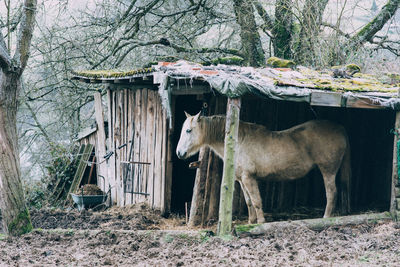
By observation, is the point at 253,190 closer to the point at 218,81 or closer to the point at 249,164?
the point at 249,164

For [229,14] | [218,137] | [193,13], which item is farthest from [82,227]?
[229,14]

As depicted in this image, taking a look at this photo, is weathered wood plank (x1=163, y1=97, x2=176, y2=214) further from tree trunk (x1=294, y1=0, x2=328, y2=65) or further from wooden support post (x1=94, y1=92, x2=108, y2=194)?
tree trunk (x1=294, y1=0, x2=328, y2=65)

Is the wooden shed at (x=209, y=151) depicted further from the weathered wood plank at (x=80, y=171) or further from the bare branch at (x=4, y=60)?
the bare branch at (x=4, y=60)

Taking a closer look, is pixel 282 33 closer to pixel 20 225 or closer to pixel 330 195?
pixel 330 195

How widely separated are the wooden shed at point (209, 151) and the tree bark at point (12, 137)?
202 centimetres

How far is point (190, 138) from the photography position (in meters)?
7.99

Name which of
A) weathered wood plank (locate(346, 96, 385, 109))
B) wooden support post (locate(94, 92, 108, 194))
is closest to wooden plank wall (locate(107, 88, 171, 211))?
wooden support post (locate(94, 92, 108, 194))

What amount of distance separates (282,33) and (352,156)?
511 cm

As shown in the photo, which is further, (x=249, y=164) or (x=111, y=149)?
(x=111, y=149)

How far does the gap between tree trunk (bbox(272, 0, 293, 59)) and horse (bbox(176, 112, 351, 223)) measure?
17.9 ft

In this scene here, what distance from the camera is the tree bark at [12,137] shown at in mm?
7719

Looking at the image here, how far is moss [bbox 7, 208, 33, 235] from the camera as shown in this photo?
306 inches

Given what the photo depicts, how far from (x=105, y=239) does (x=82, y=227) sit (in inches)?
59.6

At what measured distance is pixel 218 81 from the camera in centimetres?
698
